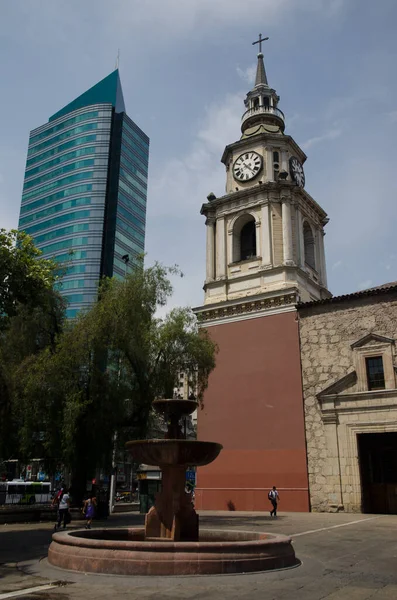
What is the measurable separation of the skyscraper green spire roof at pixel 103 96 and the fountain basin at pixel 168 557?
86.0 m

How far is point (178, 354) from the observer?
21297mm

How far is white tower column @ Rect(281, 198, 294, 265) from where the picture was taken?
2877 cm

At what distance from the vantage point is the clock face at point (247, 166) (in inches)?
1280

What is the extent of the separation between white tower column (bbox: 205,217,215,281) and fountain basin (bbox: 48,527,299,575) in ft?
77.6

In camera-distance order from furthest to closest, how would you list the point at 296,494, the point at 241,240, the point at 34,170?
1. the point at 34,170
2. the point at 241,240
3. the point at 296,494

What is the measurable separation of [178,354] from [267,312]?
26.5 feet

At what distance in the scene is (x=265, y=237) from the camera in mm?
29859

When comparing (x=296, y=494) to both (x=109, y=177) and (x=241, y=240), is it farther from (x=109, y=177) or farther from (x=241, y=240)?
(x=109, y=177)

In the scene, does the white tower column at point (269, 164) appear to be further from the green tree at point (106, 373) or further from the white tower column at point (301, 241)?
the green tree at point (106, 373)

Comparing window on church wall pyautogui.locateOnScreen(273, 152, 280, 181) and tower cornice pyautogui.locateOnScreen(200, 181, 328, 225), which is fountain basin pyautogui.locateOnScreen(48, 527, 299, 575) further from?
window on church wall pyautogui.locateOnScreen(273, 152, 280, 181)

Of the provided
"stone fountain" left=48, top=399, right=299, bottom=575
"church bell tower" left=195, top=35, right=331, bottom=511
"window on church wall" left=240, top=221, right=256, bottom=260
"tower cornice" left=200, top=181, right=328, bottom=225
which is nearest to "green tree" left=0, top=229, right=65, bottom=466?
"stone fountain" left=48, top=399, right=299, bottom=575

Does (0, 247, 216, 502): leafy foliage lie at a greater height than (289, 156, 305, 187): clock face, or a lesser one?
lesser

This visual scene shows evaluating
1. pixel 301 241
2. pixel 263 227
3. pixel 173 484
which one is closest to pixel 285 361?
pixel 301 241

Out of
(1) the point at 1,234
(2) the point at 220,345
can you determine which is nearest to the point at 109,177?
(2) the point at 220,345
